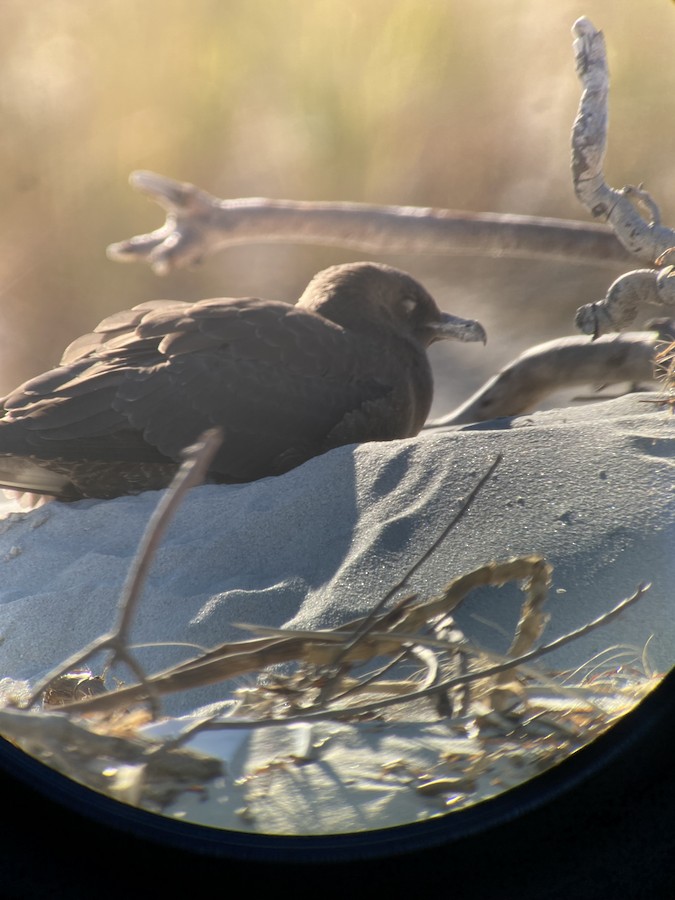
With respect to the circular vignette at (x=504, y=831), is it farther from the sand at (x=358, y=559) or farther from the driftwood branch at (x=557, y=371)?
the driftwood branch at (x=557, y=371)

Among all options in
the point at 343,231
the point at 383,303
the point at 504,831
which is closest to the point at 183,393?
the point at 343,231

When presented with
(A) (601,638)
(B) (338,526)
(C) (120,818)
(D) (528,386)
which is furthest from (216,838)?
(D) (528,386)

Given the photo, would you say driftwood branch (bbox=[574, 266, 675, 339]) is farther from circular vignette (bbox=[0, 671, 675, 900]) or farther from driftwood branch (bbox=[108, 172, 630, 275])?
circular vignette (bbox=[0, 671, 675, 900])

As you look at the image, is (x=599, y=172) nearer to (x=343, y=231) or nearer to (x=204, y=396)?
(x=343, y=231)

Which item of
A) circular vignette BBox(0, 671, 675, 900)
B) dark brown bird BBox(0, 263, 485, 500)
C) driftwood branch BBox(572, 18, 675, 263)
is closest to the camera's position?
circular vignette BBox(0, 671, 675, 900)

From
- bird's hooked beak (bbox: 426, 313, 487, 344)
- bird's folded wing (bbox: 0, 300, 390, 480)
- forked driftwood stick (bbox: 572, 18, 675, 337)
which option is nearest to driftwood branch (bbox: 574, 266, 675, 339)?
forked driftwood stick (bbox: 572, 18, 675, 337)

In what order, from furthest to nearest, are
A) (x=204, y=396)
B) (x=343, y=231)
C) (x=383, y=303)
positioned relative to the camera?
1. (x=383, y=303)
2. (x=204, y=396)
3. (x=343, y=231)
